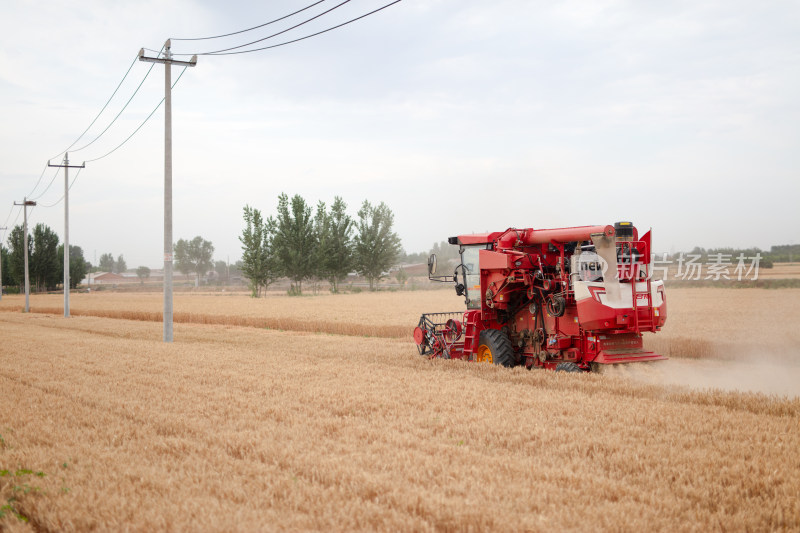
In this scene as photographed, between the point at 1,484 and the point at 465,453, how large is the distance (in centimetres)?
434

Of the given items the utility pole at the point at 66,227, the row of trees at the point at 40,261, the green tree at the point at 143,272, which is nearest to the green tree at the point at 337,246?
the utility pole at the point at 66,227

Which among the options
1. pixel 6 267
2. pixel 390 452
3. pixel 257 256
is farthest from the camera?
pixel 6 267

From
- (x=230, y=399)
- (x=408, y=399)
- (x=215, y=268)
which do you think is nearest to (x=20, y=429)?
(x=230, y=399)

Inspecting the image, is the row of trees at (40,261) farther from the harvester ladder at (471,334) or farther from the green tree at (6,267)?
the harvester ladder at (471,334)

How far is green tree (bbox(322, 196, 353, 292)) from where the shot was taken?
63.6 m

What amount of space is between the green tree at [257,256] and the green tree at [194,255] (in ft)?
355

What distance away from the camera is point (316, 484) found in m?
4.95

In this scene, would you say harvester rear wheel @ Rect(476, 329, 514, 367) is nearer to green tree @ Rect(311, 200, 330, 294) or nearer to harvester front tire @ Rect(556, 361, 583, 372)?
harvester front tire @ Rect(556, 361, 583, 372)

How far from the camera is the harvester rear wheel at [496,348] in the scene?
11.3 metres

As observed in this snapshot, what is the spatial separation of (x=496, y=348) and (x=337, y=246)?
5448 cm

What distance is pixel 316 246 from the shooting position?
63438mm

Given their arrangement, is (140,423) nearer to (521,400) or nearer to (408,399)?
(408,399)

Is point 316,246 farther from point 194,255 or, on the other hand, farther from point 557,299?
point 194,255

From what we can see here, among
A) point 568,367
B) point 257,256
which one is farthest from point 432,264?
point 257,256
